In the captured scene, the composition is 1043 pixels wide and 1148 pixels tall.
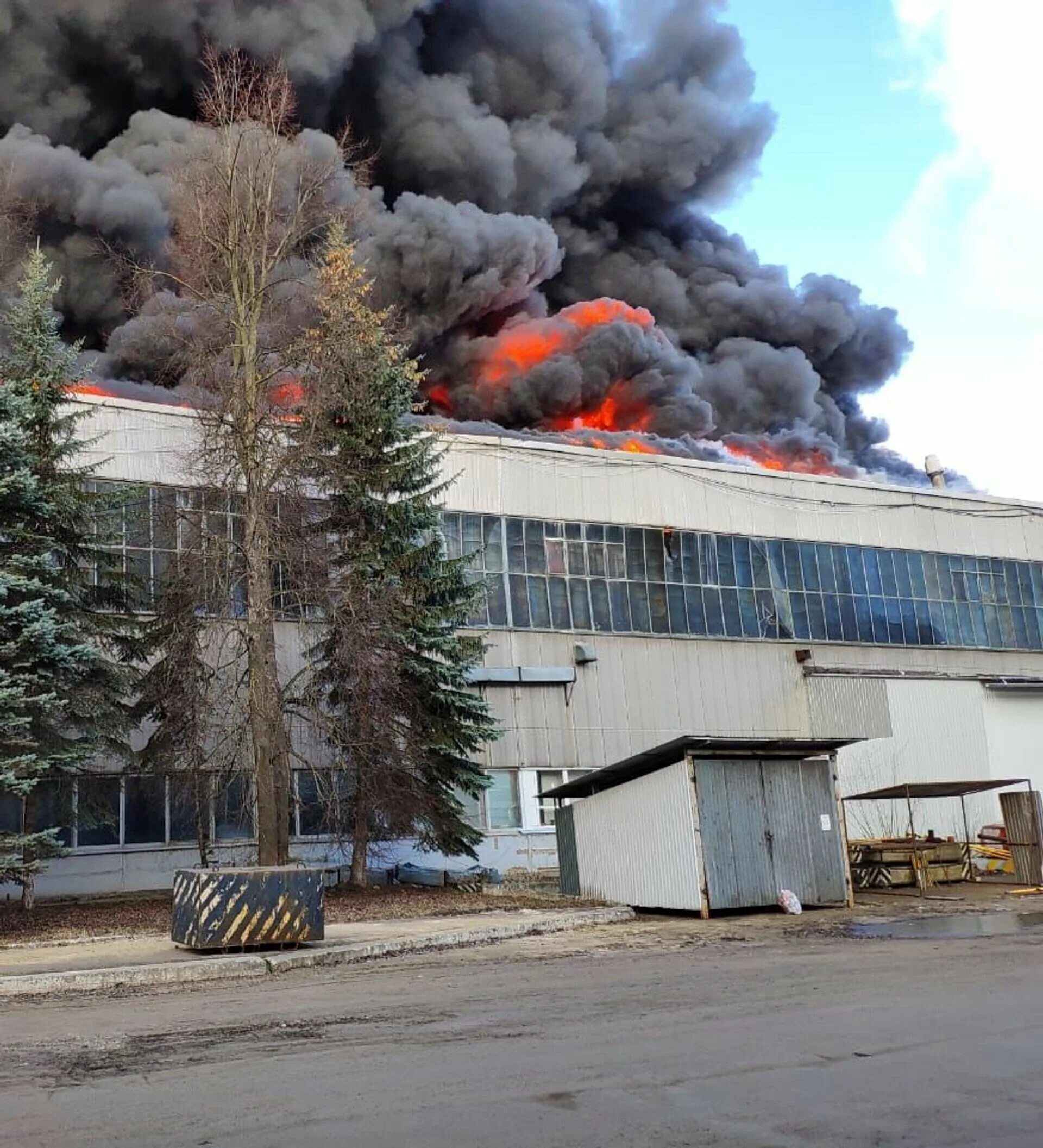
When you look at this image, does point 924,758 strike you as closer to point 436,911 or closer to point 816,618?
point 816,618

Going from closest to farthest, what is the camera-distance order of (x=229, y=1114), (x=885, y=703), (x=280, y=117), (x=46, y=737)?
(x=229, y=1114)
(x=46, y=737)
(x=280, y=117)
(x=885, y=703)

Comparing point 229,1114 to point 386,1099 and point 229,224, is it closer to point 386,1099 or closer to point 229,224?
point 386,1099

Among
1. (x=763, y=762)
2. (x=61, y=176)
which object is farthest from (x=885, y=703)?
(x=61, y=176)

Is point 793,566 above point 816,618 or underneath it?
above

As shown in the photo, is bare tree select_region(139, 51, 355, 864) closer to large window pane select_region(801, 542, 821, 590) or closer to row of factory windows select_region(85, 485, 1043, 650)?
row of factory windows select_region(85, 485, 1043, 650)

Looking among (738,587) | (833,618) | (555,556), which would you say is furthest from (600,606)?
(833,618)

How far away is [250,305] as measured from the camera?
19844 mm

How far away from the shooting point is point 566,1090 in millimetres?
5996

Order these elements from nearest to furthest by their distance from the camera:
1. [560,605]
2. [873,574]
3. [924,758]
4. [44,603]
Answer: [44,603], [560,605], [924,758], [873,574]

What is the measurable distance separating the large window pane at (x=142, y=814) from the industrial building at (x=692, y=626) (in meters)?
0.04

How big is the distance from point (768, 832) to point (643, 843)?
6.70 feet

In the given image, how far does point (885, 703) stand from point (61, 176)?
168 feet

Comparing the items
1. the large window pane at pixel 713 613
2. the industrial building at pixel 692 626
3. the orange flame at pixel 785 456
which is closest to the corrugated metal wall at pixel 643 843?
the industrial building at pixel 692 626

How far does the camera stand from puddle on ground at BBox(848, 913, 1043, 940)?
14469 millimetres
